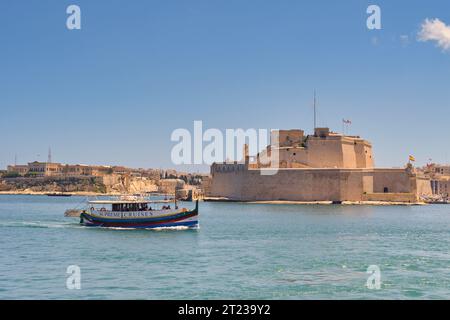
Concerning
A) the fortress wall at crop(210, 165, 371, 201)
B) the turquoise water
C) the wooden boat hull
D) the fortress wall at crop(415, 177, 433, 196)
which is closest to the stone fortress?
the fortress wall at crop(210, 165, 371, 201)

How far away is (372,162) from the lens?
57.2 metres

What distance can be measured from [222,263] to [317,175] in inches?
1446

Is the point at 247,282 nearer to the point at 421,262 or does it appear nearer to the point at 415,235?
the point at 421,262

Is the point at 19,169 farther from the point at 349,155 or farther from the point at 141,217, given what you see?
the point at 141,217

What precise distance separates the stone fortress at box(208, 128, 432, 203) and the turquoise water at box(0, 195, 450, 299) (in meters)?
25.7

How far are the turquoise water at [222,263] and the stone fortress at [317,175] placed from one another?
25.7 m

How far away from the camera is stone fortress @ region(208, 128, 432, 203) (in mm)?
48781

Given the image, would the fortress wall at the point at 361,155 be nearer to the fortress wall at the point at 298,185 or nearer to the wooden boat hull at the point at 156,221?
the fortress wall at the point at 298,185

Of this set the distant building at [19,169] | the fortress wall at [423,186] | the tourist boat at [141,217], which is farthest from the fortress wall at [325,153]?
the distant building at [19,169]

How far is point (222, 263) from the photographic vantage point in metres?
13.7

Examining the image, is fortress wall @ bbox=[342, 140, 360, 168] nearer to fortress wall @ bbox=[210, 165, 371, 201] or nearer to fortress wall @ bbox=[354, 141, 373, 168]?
fortress wall @ bbox=[354, 141, 373, 168]

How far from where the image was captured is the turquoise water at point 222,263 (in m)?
10.2
